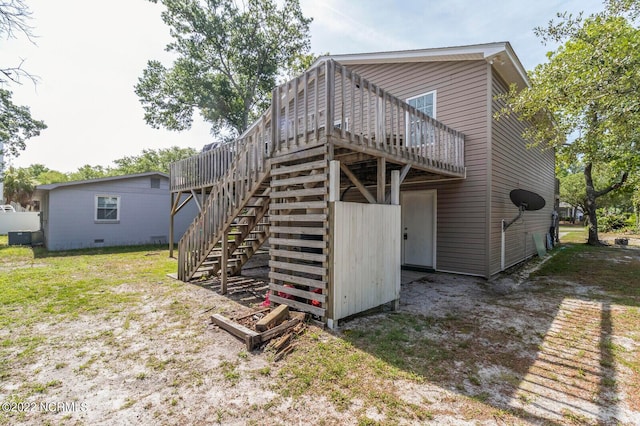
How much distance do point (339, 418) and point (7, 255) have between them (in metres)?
13.5

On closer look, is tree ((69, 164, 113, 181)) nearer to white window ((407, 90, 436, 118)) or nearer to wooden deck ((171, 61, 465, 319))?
wooden deck ((171, 61, 465, 319))

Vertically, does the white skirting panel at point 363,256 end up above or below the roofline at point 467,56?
below

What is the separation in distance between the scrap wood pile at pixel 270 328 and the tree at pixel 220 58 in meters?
16.9

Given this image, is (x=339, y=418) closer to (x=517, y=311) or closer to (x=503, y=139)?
(x=517, y=311)

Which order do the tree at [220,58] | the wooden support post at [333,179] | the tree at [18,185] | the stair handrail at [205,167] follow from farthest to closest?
the tree at [18,185] → the tree at [220,58] → the stair handrail at [205,167] → the wooden support post at [333,179]

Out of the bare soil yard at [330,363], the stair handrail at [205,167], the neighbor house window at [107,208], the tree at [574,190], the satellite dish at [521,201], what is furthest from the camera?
the tree at [574,190]

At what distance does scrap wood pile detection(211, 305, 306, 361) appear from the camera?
11.1ft

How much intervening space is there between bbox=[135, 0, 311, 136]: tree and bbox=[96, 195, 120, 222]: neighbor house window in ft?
24.6

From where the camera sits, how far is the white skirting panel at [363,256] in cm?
387

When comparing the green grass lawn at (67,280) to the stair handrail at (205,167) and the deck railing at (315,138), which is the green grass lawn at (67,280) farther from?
the stair handrail at (205,167)

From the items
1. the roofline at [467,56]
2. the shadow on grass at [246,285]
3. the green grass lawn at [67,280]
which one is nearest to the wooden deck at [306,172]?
the shadow on grass at [246,285]

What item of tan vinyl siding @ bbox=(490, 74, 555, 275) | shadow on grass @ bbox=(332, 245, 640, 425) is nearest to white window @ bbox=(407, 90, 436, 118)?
tan vinyl siding @ bbox=(490, 74, 555, 275)

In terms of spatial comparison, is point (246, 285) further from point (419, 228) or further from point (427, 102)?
point (427, 102)

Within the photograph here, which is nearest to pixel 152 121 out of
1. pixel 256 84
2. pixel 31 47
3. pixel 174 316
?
pixel 256 84
